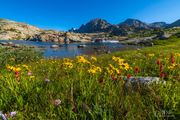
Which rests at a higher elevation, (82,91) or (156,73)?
(82,91)

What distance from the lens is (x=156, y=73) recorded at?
34.7 ft

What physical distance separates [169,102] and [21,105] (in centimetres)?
263

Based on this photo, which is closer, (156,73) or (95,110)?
(95,110)

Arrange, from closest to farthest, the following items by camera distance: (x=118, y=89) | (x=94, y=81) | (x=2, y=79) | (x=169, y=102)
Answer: (x=169, y=102) < (x=118, y=89) < (x=94, y=81) < (x=2, y=79)

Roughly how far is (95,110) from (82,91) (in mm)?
991

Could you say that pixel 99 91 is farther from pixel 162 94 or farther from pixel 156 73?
pixel 156 73

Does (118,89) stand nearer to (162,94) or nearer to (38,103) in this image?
(162,94)

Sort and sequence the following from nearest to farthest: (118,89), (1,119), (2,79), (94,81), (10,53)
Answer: (1,119) → (118,89) → (94,81) → (2,79) → (10,53)

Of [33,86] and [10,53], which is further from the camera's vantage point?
[10,53]

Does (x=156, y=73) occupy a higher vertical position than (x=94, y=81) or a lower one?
lower

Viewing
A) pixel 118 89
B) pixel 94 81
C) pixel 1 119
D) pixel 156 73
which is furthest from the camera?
pixel 156 73

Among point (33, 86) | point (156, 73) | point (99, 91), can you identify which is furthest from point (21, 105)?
point (156, 73)

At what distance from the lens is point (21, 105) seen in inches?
213

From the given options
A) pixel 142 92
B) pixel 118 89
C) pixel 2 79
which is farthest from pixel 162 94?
pixel 2 79
